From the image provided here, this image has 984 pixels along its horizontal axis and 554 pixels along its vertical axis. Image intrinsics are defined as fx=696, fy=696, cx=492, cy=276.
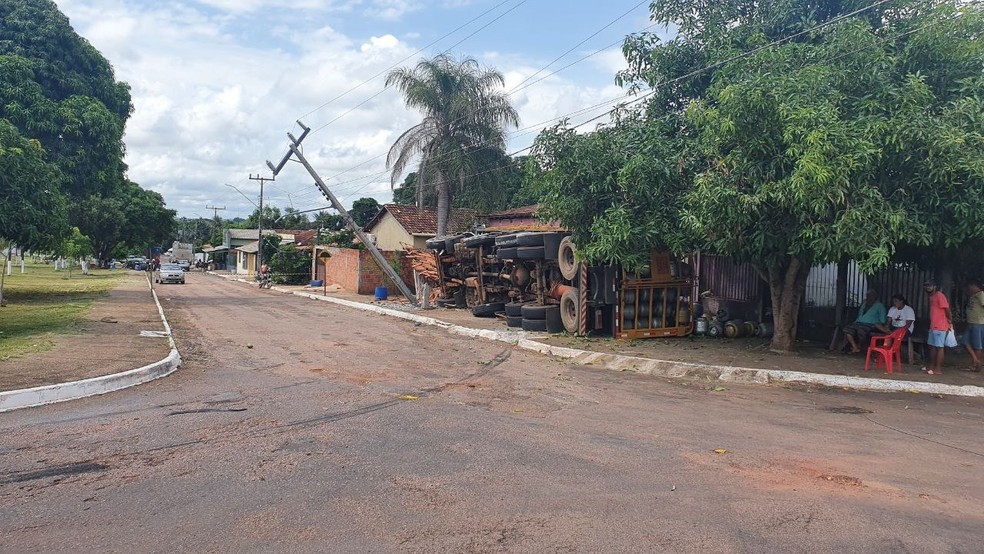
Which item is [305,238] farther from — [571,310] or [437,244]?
[571,310]

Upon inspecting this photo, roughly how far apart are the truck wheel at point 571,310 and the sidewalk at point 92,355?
347 inches

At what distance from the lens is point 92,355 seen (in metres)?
11.6

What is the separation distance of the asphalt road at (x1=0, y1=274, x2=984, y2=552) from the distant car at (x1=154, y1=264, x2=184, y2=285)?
134 ft

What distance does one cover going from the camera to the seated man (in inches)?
502

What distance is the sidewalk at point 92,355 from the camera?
9391 mm

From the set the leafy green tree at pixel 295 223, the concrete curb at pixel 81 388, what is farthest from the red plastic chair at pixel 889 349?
the leafy green tree at pixel 295 223

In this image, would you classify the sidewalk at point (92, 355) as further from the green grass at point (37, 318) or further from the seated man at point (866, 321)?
the seated man at point (866, 321)

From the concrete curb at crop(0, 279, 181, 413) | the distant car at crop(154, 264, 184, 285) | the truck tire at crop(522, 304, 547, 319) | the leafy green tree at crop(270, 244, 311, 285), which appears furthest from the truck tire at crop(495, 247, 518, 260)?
the distant car at crop(154, 264, 184, 285)

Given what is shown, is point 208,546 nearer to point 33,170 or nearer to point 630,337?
point 630,337

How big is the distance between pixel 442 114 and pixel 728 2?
20056 mm

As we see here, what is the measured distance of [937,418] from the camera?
8.59 metres

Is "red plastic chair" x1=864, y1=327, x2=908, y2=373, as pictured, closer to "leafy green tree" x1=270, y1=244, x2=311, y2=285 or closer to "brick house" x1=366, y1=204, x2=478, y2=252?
"brick house" x1=366, y1=204, x2=478, y2=252

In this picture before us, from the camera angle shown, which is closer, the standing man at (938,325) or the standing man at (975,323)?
the standing man at (938,325)

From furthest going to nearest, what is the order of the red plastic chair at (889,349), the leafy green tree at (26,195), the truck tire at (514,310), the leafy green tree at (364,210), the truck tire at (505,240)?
the leafy green tree at (364,210)
the leafy green tree at (26,195)
the truck tire at (505,240)
the truck tire at (514,310)
the red plastic chair at (889,349)
